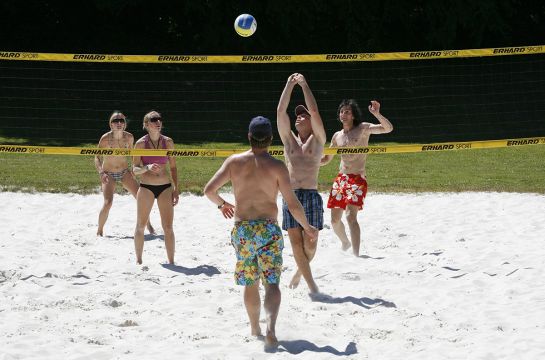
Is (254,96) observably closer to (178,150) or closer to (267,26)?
(267,26)

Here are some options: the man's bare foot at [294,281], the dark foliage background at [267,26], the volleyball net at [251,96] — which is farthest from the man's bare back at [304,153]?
the dark foliage background at [267,26]

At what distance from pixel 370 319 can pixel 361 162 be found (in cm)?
233


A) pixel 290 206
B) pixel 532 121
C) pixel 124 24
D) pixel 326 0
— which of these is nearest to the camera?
pixel 290 206

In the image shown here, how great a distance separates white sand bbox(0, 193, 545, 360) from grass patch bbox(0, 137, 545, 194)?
155 centimetres

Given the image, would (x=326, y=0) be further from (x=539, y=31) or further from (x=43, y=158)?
(x=43, y=158)

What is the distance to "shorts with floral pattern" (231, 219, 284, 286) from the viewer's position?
5637 mm

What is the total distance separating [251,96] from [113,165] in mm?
9962

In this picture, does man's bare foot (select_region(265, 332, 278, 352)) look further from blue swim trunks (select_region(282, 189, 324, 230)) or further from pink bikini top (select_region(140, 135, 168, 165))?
pink bikini top (select_region(140, 135, 168, 165))

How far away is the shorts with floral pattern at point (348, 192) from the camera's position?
815cm

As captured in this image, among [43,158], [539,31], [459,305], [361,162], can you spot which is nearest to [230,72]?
[43,158]

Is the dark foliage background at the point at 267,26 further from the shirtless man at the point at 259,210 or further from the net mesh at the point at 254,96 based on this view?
the shirtless man at the point at 259,210

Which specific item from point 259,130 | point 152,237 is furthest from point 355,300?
point 152,237

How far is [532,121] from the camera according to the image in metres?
18.5

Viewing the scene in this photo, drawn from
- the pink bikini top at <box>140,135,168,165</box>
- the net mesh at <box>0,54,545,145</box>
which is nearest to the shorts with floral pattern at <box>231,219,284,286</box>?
the pink bikini top at <box>140,135,168,165</box>
